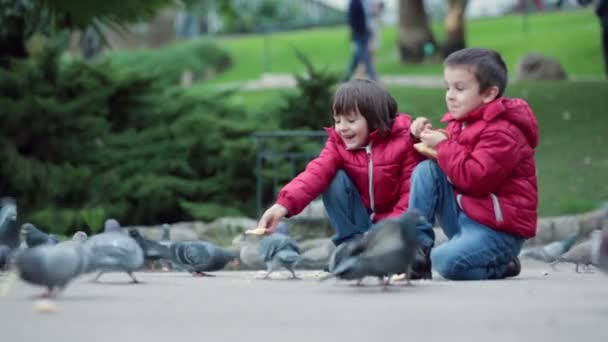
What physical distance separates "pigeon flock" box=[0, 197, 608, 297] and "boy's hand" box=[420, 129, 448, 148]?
2.07 ft

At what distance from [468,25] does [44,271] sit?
46410 mm

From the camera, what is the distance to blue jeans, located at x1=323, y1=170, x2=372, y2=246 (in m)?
7.23

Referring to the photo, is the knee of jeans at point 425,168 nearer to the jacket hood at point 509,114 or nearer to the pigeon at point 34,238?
the jacket hood at point 509,114

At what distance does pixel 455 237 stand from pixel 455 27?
95.2 feet

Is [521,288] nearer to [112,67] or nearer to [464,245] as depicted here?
[464,245]

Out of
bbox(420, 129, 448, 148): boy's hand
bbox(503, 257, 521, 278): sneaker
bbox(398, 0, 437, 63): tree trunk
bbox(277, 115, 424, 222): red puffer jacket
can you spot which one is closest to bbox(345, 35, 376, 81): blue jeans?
bbox(398, 0, 437, 63): tree trunk

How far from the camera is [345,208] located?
23.8ft

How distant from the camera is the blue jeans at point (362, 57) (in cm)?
2400

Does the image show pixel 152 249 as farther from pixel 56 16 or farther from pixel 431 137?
pixel 56 16

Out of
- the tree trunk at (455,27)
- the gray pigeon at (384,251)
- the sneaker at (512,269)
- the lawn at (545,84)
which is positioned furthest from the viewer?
the tree trunk at (455,27)

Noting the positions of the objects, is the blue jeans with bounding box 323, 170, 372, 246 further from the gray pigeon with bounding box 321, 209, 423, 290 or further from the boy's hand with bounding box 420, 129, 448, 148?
the gray pigeon with bounding box 321, 209, 423, 290

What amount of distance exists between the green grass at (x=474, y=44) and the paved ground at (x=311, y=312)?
86.9 ft

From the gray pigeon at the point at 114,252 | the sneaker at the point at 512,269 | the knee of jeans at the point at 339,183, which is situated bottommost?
the sneaker at the point at 512,269

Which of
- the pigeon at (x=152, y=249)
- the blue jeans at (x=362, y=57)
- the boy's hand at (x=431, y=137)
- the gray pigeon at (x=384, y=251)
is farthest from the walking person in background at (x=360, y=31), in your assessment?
the gray pigeon at (x=384, y=251)
